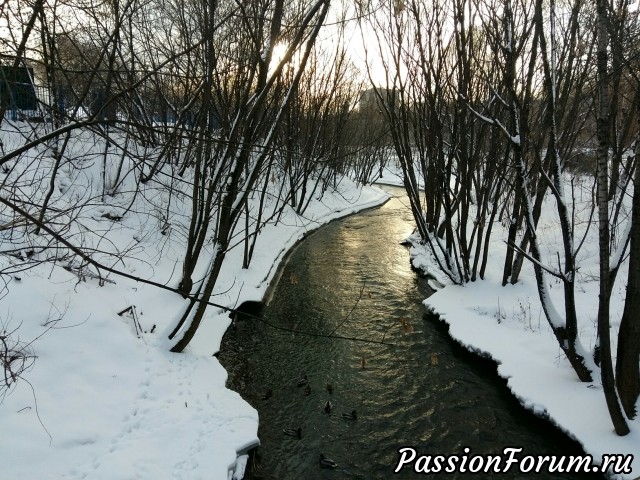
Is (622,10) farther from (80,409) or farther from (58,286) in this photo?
(58,286)

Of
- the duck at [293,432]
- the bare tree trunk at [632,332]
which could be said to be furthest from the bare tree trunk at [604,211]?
the duck at [293,432]

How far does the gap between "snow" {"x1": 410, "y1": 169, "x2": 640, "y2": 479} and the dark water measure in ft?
0.79

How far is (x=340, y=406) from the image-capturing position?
577cm

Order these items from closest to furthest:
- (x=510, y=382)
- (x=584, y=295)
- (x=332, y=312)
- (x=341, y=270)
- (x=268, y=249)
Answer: (x=510, y=382) < (x=584, y=295) < (x=332, y=312) < (x=341, y=270) < (x=268, y=249)

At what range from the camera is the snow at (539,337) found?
191 inches

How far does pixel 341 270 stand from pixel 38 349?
7646 mm

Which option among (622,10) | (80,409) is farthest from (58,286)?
(622,10)

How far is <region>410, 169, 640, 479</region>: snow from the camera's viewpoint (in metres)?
4.84

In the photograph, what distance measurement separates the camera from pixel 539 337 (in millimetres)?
6852

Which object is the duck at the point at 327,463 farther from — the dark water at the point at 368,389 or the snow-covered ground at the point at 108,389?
the snow-covered ground at the point at 108,389

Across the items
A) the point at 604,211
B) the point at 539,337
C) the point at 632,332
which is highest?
the point at 604,211

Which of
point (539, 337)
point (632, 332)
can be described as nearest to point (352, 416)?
point (632, 332)

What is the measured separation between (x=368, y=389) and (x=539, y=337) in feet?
9.75

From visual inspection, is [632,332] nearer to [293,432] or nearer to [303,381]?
[293,432]
